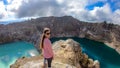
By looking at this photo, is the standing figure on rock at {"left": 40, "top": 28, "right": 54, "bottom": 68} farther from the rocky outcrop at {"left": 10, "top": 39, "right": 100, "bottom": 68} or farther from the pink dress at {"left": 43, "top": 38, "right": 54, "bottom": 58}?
the rocky outcrop at {"left": 10, "top": 39, "right": 100, "bottom": 68}

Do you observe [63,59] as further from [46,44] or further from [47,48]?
[46,44]

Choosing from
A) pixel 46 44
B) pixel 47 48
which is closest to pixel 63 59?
pixel 47 48

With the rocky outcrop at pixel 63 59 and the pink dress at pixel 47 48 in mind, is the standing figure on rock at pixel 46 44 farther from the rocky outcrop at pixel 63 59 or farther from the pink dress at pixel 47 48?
the rocky outcrop at pixel 63 59

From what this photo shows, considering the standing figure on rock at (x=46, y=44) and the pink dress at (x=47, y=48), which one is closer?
the standing figure on rock at (x=46, y=44)

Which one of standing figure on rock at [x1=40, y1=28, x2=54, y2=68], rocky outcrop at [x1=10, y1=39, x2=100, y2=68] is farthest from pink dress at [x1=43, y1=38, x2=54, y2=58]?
rocky outcrop at [x1=10, y1=39, x2=100, y2=68]

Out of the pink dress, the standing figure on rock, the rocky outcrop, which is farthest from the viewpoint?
the rocky outcrop

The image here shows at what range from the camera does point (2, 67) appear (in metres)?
198

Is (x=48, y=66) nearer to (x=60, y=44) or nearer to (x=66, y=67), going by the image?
(x=66, y=67)

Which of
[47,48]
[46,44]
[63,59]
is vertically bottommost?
[63,59]

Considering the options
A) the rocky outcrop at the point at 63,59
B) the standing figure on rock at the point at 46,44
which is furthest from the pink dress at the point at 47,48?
the rocky outcrop at the point at 63,59

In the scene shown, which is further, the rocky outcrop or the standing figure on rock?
the rocky outcrop

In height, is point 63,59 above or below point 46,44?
below

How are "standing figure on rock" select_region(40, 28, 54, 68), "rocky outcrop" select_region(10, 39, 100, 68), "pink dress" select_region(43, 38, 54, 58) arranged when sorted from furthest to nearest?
"rocky outcrop" select_region(10, 39, 100, 68)
"pink dress" select_region(43, 38, 54, 58)
"standing figure on rock" select_region(40, 28, 54, 68)

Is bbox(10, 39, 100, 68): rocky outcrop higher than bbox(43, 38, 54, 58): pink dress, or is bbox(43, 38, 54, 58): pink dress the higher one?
bbox(43, 38, 54, 58): pink dress
